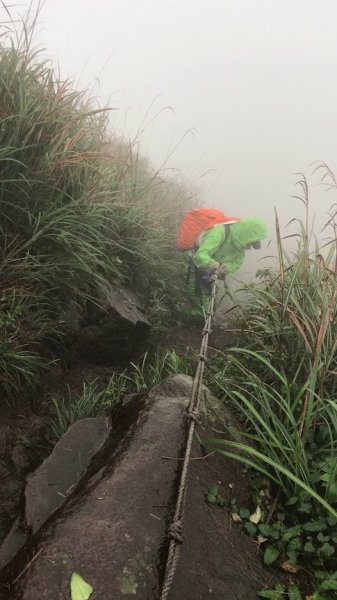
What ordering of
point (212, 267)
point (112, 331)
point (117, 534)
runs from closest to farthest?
point (117, 534), point (112, 331), point (212, 267)

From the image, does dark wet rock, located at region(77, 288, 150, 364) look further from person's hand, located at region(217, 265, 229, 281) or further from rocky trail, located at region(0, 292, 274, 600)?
person's hand, located at region(217, 265, 229, 281)

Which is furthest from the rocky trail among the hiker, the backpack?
the backpack

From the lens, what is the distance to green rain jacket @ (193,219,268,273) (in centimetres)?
522

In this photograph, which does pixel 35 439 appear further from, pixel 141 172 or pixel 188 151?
pixel 188 151

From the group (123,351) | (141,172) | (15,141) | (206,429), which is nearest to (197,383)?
(206,429)

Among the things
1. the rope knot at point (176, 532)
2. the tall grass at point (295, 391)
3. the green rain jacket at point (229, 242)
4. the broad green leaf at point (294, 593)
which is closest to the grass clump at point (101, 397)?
the tall grass at point (295, 391)

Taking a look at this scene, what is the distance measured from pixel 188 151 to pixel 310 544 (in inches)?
916

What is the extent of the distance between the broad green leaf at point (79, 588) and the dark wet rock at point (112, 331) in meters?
2.12

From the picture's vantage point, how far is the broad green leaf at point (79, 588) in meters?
1.26

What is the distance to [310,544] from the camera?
150cm

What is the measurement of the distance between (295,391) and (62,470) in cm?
134

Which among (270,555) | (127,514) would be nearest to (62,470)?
(127,514)

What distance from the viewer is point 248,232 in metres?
5.48

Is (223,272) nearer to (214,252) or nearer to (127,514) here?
(214,252)
